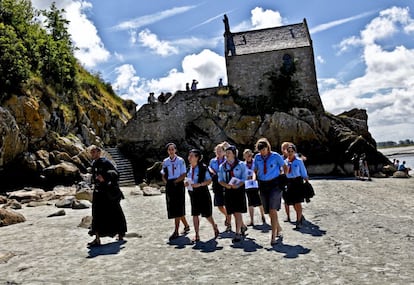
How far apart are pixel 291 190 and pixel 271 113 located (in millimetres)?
22612

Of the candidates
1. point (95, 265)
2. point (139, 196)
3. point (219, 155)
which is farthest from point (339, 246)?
point (139, 196)

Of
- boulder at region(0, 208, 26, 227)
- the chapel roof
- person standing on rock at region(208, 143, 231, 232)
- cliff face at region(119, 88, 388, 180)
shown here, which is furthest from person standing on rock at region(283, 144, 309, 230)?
the chapel roof

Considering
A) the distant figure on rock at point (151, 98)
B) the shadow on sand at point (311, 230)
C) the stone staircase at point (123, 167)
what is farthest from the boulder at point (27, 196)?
the distant figure on rock at point (151, 98)

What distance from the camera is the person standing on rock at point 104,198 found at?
829 centimetres

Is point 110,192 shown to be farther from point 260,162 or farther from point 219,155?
point 260,162

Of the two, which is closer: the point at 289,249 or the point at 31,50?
the point at 289,249

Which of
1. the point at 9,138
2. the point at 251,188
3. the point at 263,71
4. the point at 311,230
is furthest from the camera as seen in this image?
the point at 263,71

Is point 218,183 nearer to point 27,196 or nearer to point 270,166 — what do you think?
point 270,166

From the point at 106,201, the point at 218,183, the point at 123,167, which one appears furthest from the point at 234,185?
the point at 123,167

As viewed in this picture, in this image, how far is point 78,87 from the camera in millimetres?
31578

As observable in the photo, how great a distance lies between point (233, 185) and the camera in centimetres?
780

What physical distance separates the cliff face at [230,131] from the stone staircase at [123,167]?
0.93m

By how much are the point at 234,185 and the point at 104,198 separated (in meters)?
2.86

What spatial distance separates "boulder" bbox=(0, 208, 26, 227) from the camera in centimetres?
1129
